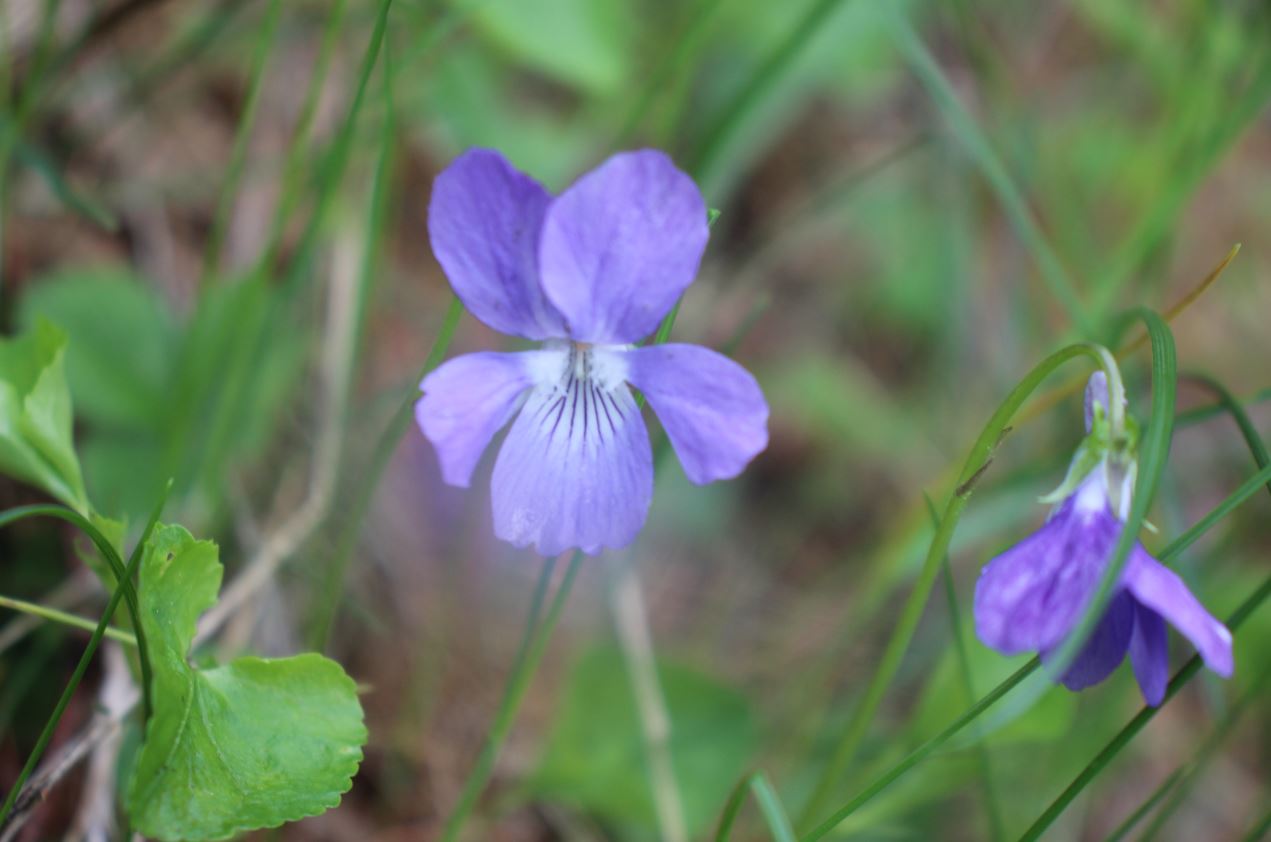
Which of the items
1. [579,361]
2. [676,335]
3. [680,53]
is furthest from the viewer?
[676,335]

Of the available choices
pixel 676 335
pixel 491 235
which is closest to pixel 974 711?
pixel 491 235

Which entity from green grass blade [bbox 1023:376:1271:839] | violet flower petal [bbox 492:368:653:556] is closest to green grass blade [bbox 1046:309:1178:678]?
green grass blade [bbox 1023:376:1271:839]

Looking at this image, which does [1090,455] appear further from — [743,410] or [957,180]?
[957,180]

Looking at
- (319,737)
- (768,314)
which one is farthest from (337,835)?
(768,314)

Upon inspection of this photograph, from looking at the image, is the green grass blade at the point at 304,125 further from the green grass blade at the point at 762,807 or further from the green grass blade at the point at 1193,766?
the green grass blade at the point at 1193,766

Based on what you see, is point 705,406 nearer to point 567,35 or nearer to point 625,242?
point 625,242

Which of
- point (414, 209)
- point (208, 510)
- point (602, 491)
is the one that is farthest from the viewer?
point (414, 209)

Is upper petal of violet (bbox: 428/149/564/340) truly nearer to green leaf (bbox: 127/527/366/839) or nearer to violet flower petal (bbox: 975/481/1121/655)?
green leaf (bbox: 127/527/366/839)
